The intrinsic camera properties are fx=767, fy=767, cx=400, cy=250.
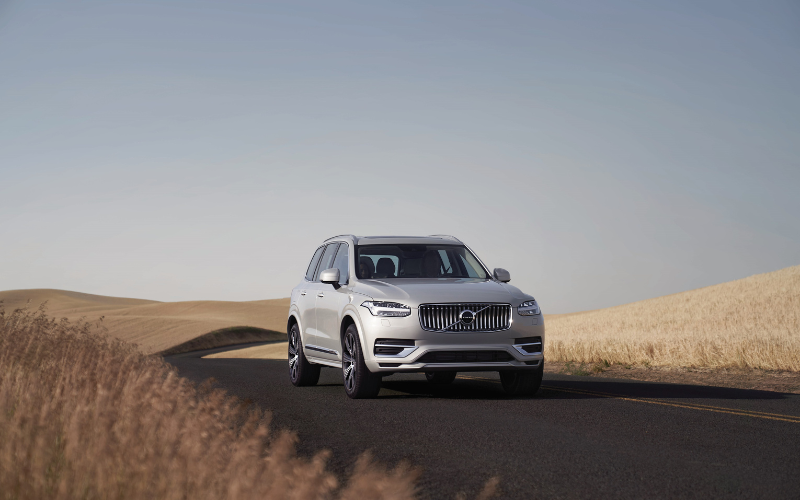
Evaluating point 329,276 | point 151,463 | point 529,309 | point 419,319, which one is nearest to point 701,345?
point 529,309

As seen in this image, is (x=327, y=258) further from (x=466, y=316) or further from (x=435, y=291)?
(x=466, y=316)

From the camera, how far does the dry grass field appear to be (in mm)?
69312

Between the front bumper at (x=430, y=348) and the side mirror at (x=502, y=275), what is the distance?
1375 millimetres

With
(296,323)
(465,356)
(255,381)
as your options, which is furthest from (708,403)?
(255,381)

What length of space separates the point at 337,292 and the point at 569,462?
17.3ft

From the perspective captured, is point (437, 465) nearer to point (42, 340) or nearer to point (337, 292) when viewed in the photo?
point (337, 292)

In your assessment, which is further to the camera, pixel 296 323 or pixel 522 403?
pixel 296 323

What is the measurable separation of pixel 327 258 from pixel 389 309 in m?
3.32

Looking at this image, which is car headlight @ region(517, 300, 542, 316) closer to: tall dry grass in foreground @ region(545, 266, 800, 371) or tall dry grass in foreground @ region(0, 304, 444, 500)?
tall dry grass in foreground @ region(0, 304, 444, 500)

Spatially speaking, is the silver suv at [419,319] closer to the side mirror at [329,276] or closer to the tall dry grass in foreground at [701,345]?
the side mirror at [329,276]

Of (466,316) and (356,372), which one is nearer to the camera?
(466,316)

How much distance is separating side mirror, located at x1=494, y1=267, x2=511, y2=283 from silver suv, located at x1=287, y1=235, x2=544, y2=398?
0.05ft

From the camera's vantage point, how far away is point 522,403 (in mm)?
9461

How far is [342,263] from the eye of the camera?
11.4 meters
